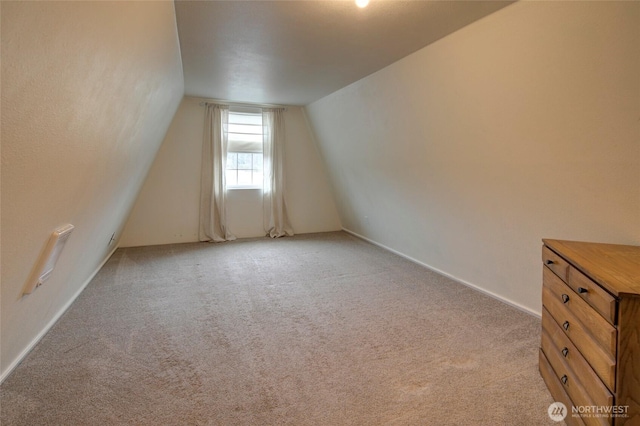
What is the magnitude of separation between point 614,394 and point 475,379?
0.72 meters

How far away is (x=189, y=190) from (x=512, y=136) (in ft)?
15.2

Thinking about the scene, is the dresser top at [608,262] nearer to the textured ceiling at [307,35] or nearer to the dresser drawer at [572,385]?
the dresser drawer at [572,385]

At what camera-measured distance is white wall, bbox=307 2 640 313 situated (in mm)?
1704

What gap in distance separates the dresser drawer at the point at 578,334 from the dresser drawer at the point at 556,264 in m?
0.04

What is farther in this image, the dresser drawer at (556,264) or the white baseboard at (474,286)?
the white baseboard at (474,286)

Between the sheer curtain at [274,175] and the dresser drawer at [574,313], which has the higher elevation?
the sheer curtain at [274,175]

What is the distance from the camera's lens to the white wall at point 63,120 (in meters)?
0.96

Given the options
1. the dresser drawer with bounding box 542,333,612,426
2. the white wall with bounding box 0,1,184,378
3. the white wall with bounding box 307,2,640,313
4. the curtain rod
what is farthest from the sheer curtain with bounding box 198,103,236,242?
the dresser drawer with bounding box 542,333,612,426

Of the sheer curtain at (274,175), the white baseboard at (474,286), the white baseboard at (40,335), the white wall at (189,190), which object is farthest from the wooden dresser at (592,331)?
the white wall at (189,190)

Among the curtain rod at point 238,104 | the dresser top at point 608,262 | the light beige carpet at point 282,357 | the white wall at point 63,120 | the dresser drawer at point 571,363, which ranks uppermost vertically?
the curtain rod at point 238,104

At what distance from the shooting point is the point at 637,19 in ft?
4.81

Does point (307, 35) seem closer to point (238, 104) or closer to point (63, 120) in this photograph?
point (63, 120)

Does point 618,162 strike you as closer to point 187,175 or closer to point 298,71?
point 298,71

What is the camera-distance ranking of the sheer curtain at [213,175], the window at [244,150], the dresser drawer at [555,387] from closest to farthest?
the dresser drawer at [555,387] → the sheer curtain at [213,175] → the window at [244,150]
